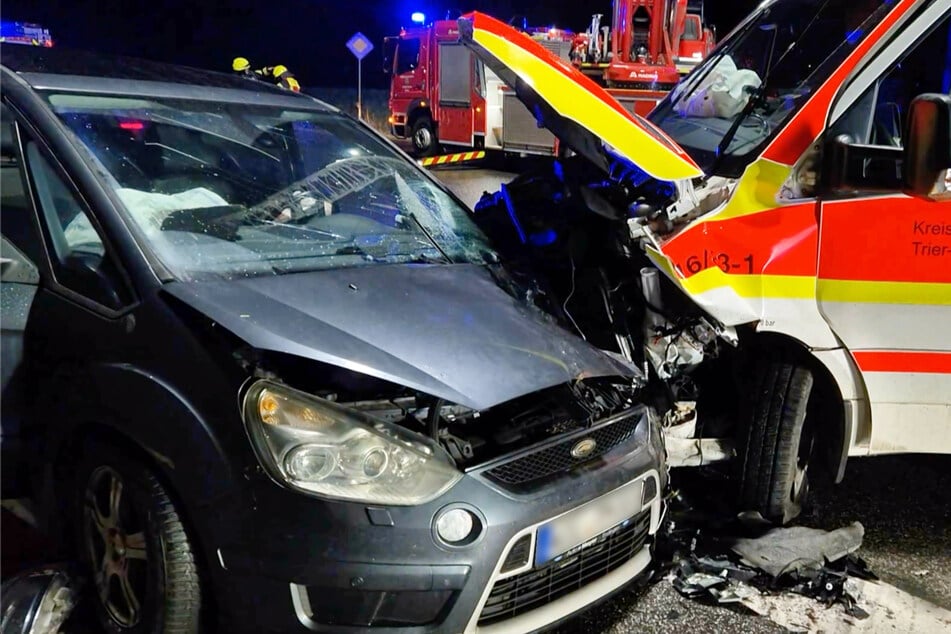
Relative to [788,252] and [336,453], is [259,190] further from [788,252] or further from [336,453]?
[788,252]

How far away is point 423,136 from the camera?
17172mm

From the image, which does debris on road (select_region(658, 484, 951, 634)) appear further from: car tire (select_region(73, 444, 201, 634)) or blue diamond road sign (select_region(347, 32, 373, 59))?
blue diamond road sign (select_region(347, 32, 373, 59))

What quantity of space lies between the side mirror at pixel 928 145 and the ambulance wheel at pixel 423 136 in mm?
14592

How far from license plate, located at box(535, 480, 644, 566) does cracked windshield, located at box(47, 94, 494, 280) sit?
112 cm

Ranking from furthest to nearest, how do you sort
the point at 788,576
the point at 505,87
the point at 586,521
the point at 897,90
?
the point at 505,87 < the point at 897,90 < the point at 788,576 < the point at 586,521

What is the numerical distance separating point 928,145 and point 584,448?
153 centimetres

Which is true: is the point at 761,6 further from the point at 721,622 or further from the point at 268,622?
the point at 268,622

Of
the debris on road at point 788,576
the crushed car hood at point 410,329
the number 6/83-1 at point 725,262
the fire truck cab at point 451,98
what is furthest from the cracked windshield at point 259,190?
the fire truck cab at point 451,98

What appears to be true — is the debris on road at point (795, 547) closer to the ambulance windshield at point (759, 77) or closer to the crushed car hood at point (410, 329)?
the crushed car hood at point (410, 329)

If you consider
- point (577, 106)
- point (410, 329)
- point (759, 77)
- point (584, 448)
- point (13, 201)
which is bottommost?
point (584, 448)

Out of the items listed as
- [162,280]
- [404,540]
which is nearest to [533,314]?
[404,540]

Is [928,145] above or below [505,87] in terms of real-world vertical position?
below

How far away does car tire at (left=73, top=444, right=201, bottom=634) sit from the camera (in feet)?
7.14

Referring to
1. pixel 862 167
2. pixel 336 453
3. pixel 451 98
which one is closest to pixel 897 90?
pixel 862 167
